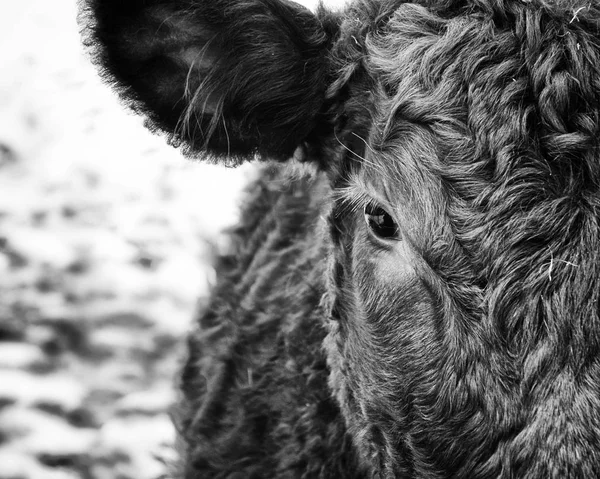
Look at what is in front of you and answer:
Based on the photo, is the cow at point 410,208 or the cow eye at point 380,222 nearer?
the cow at point 410,208

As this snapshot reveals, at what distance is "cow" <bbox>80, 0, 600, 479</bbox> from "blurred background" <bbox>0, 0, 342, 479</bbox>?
1.13m

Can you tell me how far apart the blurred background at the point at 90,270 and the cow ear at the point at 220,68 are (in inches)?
43.5

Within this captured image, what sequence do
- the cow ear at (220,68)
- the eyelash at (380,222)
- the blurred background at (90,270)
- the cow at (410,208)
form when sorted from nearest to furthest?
the cow at (410,208), the eyelash at (380,222), the cow ear at (220,68), the blurred background at (90,270)

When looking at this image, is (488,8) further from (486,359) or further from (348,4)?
(486,359)

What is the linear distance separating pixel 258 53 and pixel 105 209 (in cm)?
437

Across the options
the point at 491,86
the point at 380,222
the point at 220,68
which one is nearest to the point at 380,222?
the point at 380,222

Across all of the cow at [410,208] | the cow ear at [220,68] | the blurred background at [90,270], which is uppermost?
the blurred background at [90,270]

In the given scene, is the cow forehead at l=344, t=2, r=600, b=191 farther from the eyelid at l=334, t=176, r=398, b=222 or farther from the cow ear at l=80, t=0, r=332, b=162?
the cow ear at l=80, t=0, r=332, b=162

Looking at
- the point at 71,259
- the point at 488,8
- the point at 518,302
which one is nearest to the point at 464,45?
the point at 488,8

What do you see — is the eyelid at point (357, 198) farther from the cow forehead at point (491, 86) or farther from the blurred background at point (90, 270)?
the blurred background at point (90, 270)

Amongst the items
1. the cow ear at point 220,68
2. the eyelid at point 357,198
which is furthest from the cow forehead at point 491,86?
the cow ear at point 220,68

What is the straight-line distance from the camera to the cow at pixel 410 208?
1.89m

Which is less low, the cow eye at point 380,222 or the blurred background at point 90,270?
the blurred background at point 90,270

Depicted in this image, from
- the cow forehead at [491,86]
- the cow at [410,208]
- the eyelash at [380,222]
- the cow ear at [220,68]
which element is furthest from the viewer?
the cow ear at [220,68]
